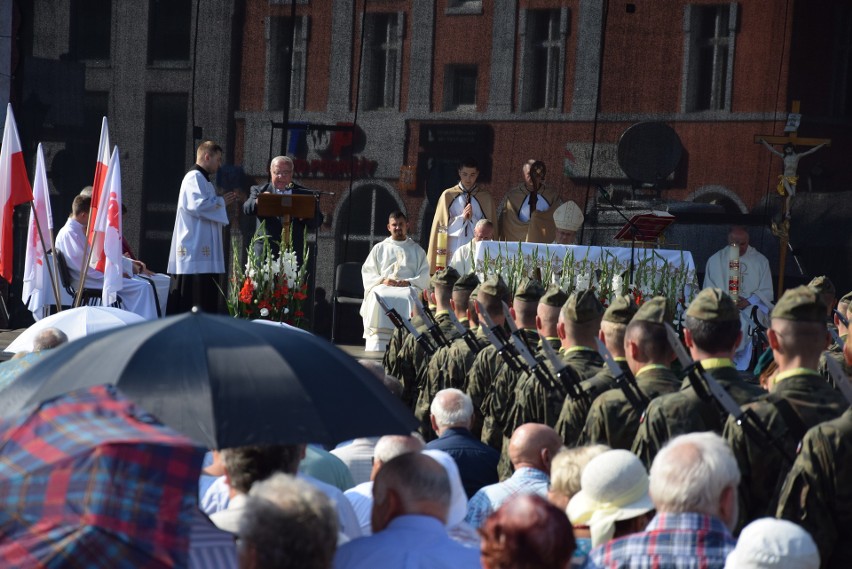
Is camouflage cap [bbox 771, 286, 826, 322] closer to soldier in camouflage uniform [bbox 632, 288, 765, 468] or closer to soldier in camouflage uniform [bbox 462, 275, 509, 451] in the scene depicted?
soldier in camouflage uniform [bbox 632, 288, 765, 468]

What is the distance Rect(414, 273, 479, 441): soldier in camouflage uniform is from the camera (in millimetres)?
8055

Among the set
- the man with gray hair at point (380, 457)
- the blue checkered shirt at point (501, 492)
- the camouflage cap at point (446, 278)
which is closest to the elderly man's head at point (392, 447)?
the man with gray hair at point (380, 457)

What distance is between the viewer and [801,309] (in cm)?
444

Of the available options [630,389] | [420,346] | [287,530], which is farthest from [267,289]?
[287,530]

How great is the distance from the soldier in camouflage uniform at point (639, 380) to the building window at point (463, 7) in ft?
34.5

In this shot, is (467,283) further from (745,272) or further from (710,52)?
(710,52)

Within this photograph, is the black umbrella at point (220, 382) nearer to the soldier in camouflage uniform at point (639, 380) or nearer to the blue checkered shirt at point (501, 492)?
the blue checkered shirt at point (501, 492)

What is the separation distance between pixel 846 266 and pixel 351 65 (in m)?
5.88

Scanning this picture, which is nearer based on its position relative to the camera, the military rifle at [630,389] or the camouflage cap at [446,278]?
the military rifle at [630,389]

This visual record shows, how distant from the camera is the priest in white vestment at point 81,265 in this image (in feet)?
40.0

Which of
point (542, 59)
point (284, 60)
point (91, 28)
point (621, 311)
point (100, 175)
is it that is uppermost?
point (91, 28)

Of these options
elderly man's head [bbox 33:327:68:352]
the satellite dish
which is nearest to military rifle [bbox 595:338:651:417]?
elderly man's head [bbox 33:327:68:352]

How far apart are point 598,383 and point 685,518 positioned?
2.28 meters

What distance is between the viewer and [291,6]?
15.4 metres
